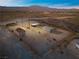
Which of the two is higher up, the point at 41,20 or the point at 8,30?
the point at 41,20

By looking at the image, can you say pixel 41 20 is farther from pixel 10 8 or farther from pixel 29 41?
pixel 10 8

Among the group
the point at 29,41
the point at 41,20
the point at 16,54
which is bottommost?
the point at 16,54

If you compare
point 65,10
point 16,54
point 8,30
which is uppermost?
point 65,10

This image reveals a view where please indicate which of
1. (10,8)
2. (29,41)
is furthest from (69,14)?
(10,8)

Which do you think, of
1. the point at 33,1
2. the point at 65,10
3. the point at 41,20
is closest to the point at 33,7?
the point at 33,1

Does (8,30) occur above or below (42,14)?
below

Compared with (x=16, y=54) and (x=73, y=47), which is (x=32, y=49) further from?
(x=73, y=47)

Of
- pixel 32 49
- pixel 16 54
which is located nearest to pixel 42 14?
pixel 32 49

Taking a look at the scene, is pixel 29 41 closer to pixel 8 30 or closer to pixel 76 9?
pixel 8 30
